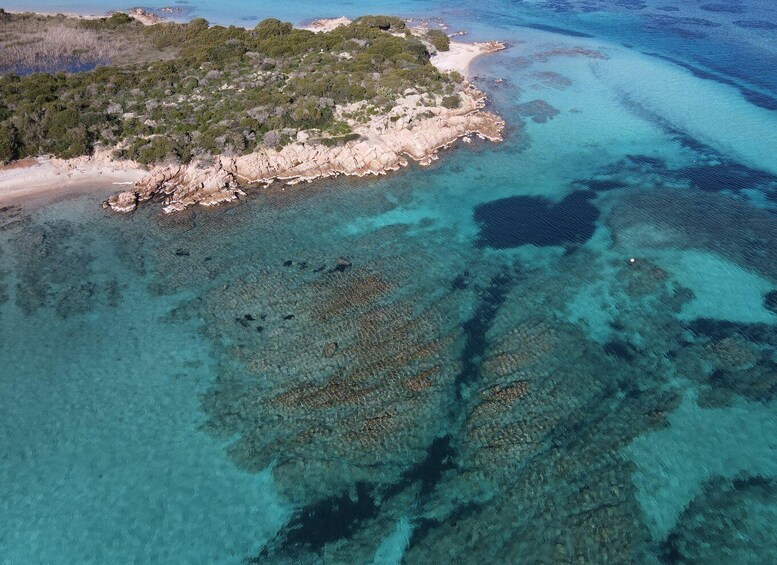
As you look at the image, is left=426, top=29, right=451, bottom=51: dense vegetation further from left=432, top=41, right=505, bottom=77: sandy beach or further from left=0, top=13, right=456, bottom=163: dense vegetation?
left=0, top=13, right=456, bottom=163: dense vegetation

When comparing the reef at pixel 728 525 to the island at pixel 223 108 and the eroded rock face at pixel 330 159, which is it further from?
the island at pixel 223 108

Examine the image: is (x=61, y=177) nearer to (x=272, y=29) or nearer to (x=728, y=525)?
(x=272, y=29)

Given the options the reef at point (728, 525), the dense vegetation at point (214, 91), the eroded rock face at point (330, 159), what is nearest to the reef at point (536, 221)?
the eroded rock face at point (330, 159)

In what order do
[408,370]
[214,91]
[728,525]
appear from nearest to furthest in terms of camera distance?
1. [728,525]
2. [408,370]
3. [214,91]

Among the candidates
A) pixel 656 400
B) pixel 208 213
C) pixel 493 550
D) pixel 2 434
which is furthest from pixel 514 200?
pixel 2 434

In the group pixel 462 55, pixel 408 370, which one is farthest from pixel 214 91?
pixel 408 370

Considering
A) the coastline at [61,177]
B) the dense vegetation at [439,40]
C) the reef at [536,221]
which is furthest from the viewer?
the dense vegetation at [439,40]

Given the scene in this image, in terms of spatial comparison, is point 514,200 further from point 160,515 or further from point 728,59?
point 728,59
